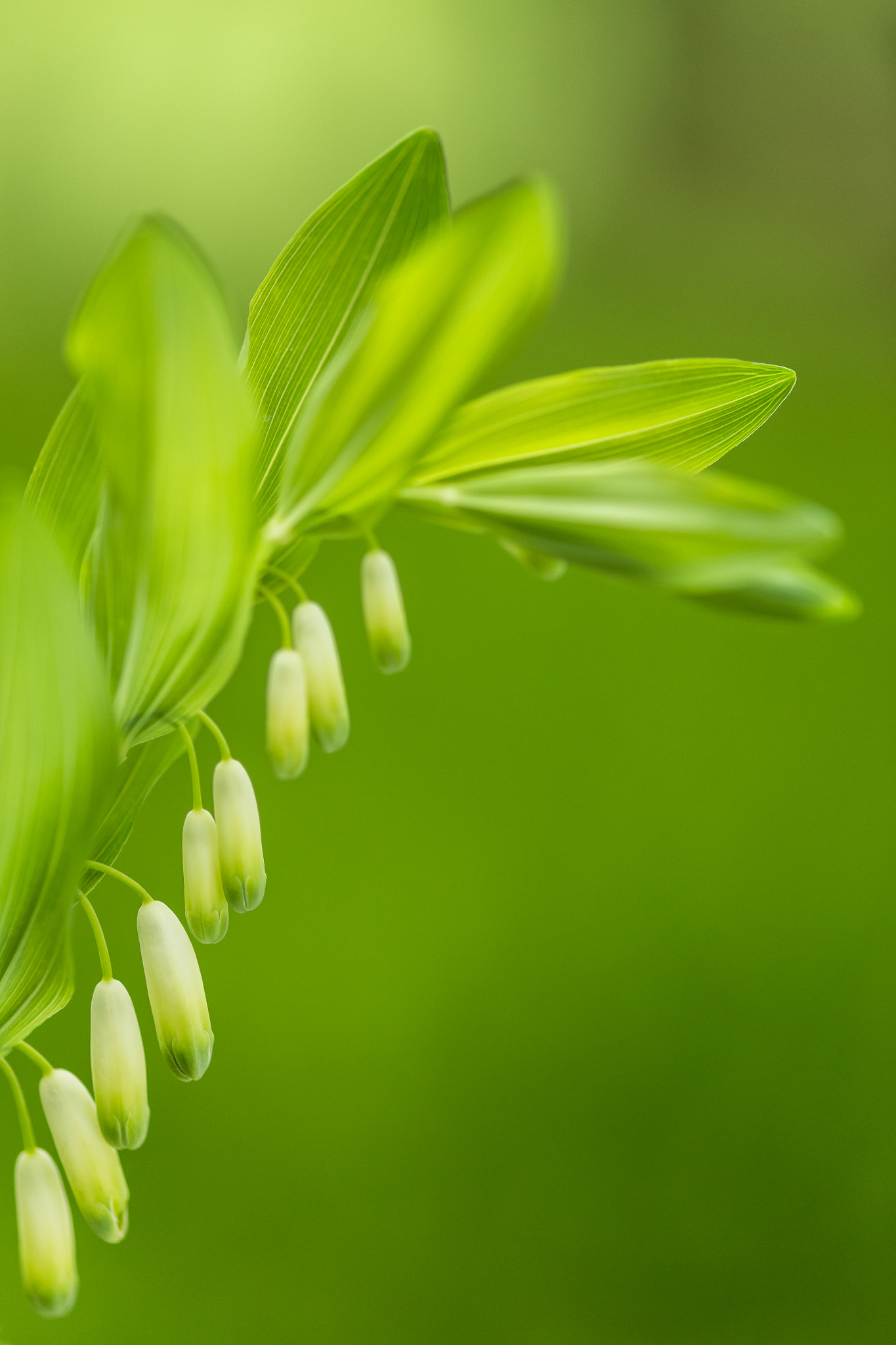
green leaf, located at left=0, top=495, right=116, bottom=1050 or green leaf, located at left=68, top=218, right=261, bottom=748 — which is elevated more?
green leaf, located at left=68, top=218, right=261, bottom=748

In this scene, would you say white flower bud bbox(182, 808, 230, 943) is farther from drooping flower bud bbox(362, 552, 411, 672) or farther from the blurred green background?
the blurred green background

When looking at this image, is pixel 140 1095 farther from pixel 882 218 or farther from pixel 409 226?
pixel 882 218

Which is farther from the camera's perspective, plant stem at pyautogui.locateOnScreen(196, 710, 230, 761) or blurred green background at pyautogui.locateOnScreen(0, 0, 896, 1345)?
blurred green background at pyautogui.locateOnScreen(0, 0, 896, 1345)

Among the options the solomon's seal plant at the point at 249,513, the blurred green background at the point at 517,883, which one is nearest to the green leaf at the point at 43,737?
the solomon's seal plant at the point at 249,513

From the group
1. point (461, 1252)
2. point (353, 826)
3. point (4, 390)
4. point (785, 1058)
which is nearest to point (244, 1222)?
point (461, 1252)

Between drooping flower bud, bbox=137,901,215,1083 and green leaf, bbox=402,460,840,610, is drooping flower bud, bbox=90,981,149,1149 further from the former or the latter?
green leaf, bbox=402,460,840,610

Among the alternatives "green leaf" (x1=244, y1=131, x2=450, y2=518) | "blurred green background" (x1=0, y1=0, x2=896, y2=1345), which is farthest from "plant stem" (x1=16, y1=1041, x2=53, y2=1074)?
"blurred green background" (x1=0, y1=0, x2=896, y2=1345)
